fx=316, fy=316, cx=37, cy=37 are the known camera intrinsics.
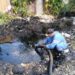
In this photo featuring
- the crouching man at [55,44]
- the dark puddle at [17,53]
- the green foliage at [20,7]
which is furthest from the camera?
the green foliage at [20,7]

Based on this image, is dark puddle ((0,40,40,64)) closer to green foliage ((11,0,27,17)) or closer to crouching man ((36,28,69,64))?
crouching man ((36,28,69,64))

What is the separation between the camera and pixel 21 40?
1242cm

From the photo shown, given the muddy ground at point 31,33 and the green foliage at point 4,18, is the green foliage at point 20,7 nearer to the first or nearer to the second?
the muddy ground at point 31,33

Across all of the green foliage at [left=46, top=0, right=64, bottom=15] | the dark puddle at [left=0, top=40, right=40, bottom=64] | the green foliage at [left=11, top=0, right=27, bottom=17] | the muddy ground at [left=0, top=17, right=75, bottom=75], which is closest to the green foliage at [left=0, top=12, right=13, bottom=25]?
the muddy ground at [left=0, top=17, right=75, bottom=75]

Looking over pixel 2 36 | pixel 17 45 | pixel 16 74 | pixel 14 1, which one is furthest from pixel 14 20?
pixel 16 74

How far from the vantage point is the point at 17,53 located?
10906mm

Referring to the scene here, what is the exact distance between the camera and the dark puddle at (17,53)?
10242mm

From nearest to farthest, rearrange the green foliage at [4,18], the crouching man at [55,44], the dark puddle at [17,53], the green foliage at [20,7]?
the crouching man at [55,44], the dark puddle at [17,53], the green foliage at [4,18], the green foliage at [20,7]

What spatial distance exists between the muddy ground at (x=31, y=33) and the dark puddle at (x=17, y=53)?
1.20ft

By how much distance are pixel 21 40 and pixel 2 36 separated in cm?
90

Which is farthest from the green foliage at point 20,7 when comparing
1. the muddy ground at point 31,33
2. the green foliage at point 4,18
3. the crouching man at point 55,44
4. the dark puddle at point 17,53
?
the crouching man at point 55,44

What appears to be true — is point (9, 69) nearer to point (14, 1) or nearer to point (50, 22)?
point (50, 22)

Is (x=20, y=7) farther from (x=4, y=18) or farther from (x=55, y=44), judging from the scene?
(x=55, y=44)

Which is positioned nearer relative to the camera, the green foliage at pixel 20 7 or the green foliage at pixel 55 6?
the green foliage at pixel 20 7
